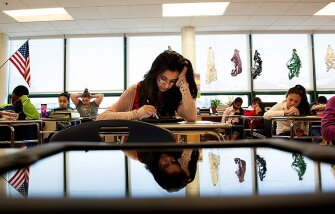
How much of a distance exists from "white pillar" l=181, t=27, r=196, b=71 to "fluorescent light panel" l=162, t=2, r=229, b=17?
0.85 meters

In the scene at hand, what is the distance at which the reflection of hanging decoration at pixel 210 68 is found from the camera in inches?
285

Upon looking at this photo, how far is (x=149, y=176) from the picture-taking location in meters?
0.35

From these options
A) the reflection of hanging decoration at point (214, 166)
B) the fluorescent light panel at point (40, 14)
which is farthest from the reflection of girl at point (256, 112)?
the reflection of hanging decoration at point (214, 166)

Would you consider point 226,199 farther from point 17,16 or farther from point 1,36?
point 1,36

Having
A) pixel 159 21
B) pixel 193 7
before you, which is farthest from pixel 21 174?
pixel 159 21

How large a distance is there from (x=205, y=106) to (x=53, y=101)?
12.5 ft

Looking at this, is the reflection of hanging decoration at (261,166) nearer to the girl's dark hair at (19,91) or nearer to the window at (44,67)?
the girl's dark hair at (19,91)

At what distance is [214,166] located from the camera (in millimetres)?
434

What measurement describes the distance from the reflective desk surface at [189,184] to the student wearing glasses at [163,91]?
1.44 m

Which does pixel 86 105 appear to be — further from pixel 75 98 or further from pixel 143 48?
pixel 143 48

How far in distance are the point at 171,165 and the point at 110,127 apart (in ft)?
1.67

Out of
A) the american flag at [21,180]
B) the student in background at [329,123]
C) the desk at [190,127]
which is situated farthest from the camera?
the student in background at [329,123]

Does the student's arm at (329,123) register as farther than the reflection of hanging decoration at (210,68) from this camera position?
No

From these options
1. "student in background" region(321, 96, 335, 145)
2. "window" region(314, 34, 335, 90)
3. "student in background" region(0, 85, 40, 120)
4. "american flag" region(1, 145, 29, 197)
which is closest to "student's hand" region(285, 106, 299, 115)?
"student in background" region(321, 96, 335, 145)
